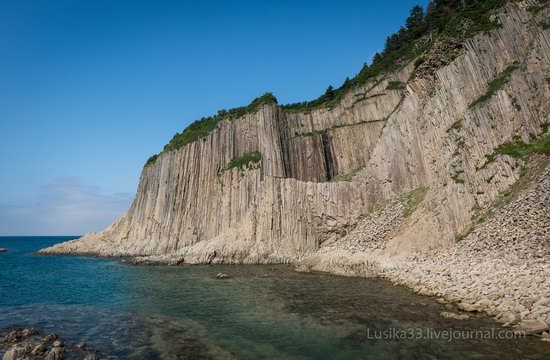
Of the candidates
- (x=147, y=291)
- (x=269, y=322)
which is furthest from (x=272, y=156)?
(x=269, y=322)

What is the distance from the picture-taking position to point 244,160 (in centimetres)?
5878

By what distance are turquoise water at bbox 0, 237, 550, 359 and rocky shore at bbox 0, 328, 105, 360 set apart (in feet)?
2.16

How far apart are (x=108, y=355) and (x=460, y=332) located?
13.7m

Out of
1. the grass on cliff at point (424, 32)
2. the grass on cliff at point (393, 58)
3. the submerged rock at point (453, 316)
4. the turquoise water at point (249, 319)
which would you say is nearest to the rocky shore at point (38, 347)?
the turquoise water at point (249, 319)

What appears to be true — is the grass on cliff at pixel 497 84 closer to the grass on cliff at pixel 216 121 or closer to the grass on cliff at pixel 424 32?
the grass on cliff at pixel 424 32

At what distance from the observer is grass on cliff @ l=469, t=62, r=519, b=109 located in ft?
103

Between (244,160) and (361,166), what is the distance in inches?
720

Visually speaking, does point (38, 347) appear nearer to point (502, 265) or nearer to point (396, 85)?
point (502, 265)

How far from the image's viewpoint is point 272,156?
189 feet

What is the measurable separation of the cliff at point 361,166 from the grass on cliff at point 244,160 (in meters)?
0.42

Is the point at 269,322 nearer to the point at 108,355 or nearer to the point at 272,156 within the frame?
the point at 108,355

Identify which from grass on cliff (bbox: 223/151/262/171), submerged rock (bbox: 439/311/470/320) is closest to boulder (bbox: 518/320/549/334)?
submerged rock (bbox: 439/311/470/320)

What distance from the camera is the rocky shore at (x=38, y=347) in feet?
43.7

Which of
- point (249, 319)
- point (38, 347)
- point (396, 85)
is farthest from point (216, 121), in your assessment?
point (38, 347)
